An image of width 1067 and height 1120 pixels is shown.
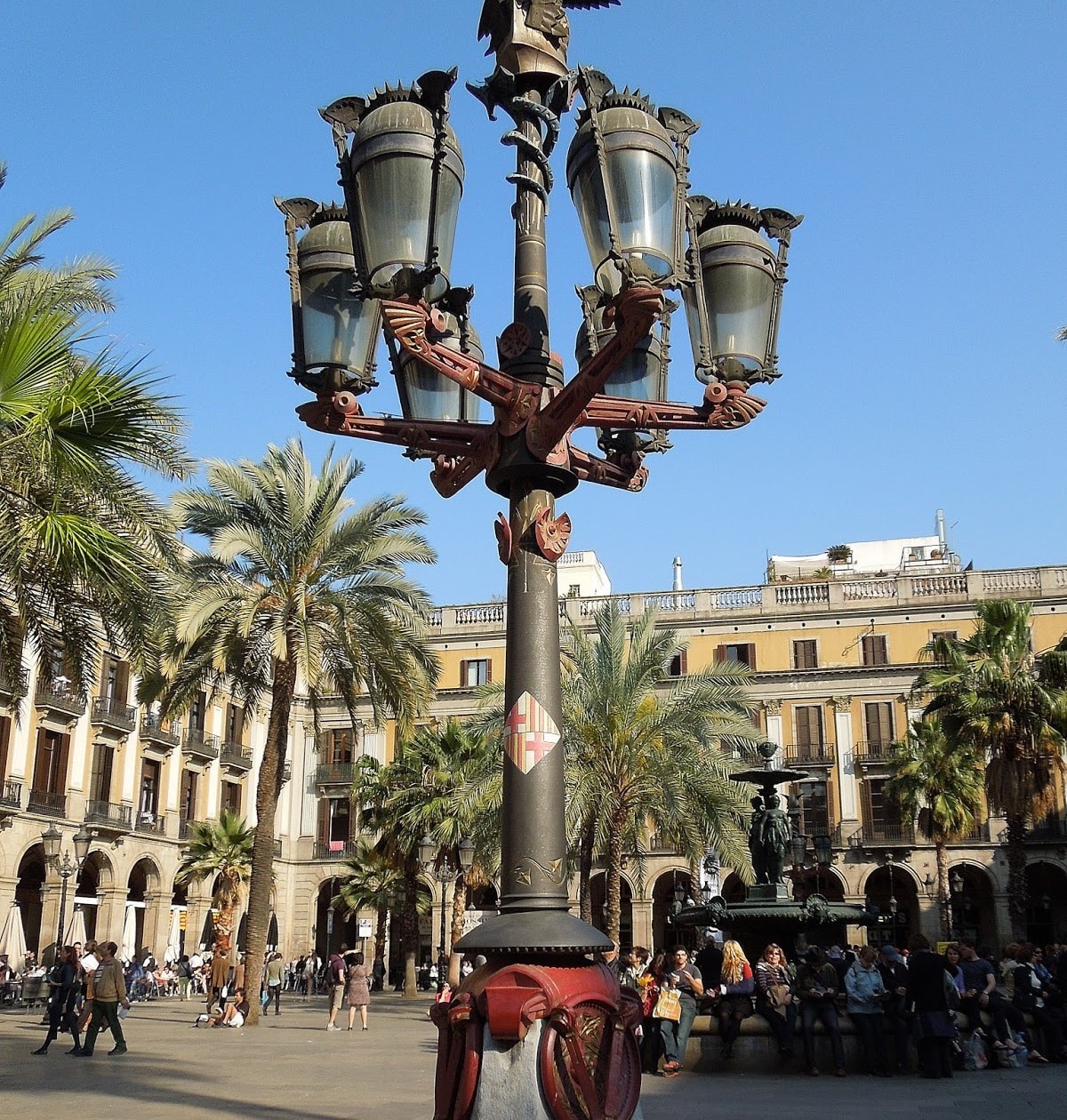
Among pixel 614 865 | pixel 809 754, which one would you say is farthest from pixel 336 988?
pixel 809 754

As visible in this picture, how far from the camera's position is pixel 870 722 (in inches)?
1934

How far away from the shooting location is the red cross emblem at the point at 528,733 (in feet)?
19.0

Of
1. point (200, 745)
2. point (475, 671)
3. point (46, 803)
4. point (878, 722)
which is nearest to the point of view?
point (46, 803)

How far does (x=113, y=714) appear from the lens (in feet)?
142

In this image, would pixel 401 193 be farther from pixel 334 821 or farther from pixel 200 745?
pixel 334 821

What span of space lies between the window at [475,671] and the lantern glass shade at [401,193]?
47.3 metres

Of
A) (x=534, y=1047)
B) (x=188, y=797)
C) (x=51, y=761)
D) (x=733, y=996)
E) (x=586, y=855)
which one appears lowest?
(x=733, y=996)

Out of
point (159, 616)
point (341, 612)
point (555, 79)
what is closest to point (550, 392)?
point (555, 79)

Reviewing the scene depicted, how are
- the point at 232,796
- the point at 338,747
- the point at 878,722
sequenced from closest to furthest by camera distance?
1. the point at 878,722
2. the point at 232,796
3. the point at 338,747

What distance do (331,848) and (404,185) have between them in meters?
52.1

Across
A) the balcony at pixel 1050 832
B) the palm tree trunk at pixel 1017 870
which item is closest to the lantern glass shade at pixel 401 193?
the palm tree trunk at pixel 1017 870

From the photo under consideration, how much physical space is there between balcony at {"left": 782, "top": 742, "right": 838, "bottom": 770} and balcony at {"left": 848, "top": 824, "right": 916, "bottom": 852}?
113 inches

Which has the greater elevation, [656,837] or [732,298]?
[732,298]

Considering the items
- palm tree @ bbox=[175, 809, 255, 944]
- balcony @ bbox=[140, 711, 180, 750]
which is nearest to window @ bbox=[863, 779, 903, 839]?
palm tree @ bbox=[175, 809, 255, 944]
